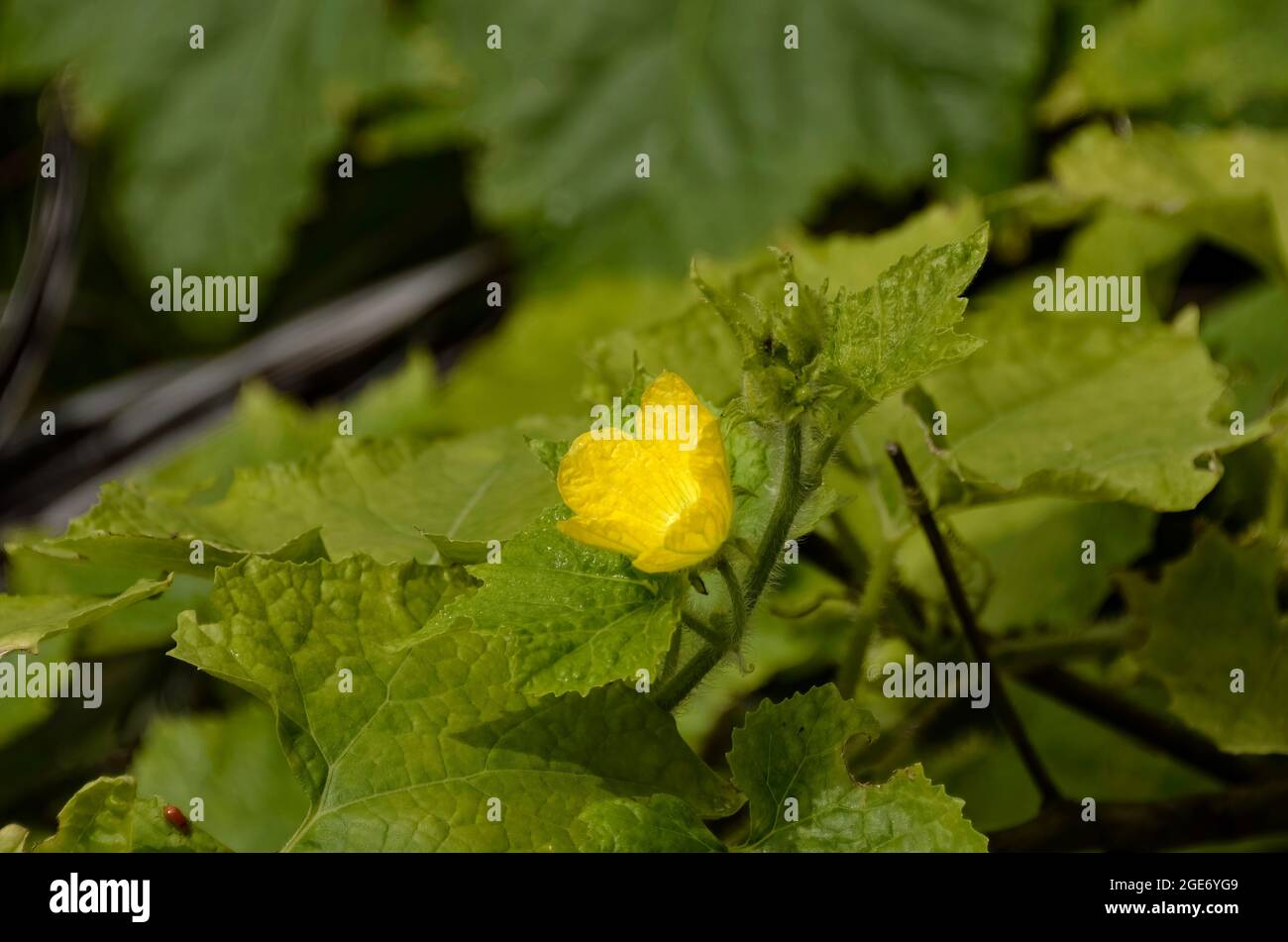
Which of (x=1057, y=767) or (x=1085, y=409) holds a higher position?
(x=1085, y=409)

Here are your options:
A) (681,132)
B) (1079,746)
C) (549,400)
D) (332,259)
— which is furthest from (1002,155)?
(332,259)

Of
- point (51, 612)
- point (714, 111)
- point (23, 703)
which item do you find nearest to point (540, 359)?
point (714, 111)

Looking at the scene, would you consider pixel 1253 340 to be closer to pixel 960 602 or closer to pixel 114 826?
pixel 960 602

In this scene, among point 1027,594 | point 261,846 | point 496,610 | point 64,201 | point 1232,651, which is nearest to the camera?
point 496,610

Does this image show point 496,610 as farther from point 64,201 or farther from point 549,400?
point 64,201

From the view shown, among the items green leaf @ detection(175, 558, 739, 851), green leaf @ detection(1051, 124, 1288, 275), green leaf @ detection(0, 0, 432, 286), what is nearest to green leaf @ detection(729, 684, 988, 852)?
green leaf @ detection(175, 558, 739, 851)

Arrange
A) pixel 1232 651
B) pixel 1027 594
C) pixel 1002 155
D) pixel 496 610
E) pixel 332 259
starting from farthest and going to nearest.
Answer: pixel 332 259 < pixel 1002 155 < pixel 1027 594 < pixel 1232 651 < pixel 496 610
